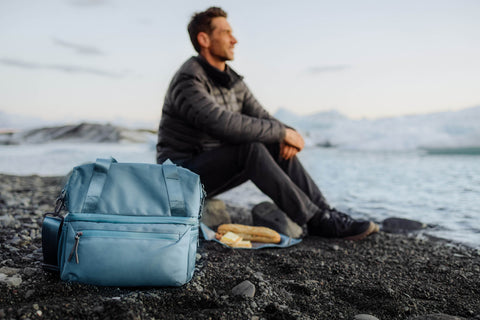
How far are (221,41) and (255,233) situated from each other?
1.98 meters

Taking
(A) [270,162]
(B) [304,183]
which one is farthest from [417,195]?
(A) [270,162]

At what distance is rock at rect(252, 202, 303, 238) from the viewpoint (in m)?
3.87

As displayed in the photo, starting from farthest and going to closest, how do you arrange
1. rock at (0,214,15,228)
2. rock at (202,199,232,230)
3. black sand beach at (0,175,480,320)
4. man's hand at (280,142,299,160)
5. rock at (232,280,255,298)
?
rock at (202,199,232,230), man's hand at (280,142,299,160), rock at (0,214,15,228), rock at (232,280,255,298), black sand beach at (0,175,480,320)

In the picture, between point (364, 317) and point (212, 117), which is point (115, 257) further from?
point (212, 117)

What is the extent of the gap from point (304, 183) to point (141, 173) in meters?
2.17

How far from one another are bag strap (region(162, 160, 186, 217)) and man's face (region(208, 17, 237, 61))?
6.86ft

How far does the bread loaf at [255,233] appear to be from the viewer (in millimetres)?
3453

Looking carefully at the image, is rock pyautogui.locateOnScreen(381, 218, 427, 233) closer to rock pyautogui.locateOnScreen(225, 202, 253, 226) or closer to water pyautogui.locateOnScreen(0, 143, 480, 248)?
water pyautogui.locateOnScreen(0, 143, 480, 248)

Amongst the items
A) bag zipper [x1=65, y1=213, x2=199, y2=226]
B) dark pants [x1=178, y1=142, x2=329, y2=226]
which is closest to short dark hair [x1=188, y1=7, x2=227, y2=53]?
dark pants [x1=178, y1=142, x2=329, y2=226]

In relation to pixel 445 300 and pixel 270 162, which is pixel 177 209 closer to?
pixel 270 162

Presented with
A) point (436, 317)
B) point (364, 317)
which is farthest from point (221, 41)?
point (436, 317)

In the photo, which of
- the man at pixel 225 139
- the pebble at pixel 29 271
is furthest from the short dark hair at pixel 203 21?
the pebble at pixel 29 271

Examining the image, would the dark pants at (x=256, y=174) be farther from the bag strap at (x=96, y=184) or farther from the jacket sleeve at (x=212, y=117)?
the bag strap at (x=96, y=184)

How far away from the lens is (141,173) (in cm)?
217
